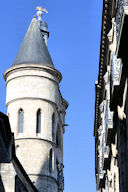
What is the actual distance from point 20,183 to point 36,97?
13.4 m

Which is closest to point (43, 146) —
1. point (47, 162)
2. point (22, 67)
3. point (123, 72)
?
point (47, 162)

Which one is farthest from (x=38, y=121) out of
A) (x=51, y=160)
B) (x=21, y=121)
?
(x=51, y=160)

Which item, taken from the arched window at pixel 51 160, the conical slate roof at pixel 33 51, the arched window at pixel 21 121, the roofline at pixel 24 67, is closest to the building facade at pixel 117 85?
the arched window at pixel 51 160

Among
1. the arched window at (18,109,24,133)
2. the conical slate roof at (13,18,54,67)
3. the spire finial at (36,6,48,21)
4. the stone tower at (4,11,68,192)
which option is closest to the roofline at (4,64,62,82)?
the stone tower at (4,11,68,192)

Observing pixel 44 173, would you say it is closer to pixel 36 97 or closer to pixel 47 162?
pixel 47 162

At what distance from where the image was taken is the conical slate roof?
140 ft

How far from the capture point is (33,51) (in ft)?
144

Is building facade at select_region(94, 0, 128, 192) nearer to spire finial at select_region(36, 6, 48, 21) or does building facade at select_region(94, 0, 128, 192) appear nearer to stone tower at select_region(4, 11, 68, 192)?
stone tower at select_region(4, 11, 68, 192)

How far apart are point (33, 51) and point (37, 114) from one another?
5.88m

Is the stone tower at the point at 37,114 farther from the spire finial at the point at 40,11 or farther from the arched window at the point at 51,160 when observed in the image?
the spire finial at the point at 40,11

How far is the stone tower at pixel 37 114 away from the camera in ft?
130

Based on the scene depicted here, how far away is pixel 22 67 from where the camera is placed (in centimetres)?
4194

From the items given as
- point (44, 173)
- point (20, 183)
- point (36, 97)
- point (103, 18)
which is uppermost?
point (36, 97)

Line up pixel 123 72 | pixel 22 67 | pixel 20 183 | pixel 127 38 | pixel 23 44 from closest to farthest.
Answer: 1. pixel 127 38
2. pixel 123 72
3. pixel 20 183
4. pixel 22 67
5. pixel 23 44
